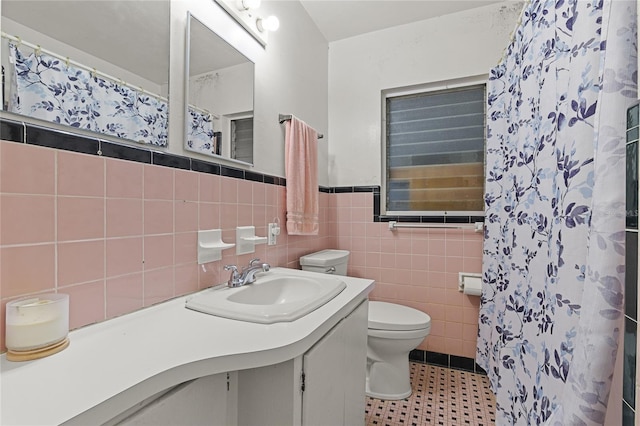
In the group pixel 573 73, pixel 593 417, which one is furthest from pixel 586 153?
pixel 593 417

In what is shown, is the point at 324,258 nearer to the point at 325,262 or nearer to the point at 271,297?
the point at 325,262

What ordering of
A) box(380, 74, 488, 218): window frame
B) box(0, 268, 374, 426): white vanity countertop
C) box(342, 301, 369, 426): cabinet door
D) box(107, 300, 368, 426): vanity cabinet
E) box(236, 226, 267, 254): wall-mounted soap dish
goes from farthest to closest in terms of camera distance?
box(380, 74, 488, 218): window frame < box(236, 226, 267, 254): wall-mounted soap dish < box(342, 301, 369, 426): cabinet door < box(107, 300, 368, 426): vanity cabinet < box(0, 268, 374, 426): white vanity countertop

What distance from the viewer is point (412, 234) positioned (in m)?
2.09

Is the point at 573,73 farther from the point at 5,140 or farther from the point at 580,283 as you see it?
the point at 5,140

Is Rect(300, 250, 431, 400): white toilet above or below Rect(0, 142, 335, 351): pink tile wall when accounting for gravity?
below

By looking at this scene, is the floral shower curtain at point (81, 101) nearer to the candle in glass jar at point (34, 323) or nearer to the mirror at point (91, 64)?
the mirror at point (91, 64)

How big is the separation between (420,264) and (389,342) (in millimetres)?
665

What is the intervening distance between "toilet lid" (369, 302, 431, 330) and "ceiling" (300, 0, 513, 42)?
196 centimetres

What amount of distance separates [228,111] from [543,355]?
1.45m

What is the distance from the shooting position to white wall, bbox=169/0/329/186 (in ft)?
3.47

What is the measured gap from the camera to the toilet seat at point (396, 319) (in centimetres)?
159

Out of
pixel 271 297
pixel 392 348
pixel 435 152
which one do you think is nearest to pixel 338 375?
pixel 271 297

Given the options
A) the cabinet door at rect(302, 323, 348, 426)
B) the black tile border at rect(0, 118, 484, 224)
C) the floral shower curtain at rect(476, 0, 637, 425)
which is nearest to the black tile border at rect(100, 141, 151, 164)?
the black tile border at rect(0, 118, 484, 224)

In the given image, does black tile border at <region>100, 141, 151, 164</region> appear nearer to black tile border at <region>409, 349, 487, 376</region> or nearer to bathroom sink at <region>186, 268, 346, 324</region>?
bathroom sink at <region>186, 268, 346, 324</region>
